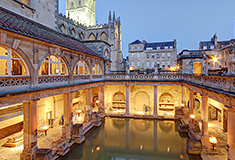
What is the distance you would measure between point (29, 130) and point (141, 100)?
18108mm

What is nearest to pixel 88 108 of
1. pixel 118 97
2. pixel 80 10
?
pixel 118 97

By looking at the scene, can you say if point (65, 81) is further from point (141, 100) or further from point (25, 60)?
point (141, 100)

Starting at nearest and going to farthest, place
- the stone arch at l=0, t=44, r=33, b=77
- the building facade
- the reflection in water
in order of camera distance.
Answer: the stone arch at l=0, t=44, r=33, b=77
the reflection in water
the building facade

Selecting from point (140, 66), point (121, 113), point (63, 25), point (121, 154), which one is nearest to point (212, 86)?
point (121, 154)

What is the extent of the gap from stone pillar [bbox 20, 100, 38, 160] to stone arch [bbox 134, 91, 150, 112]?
57.3 feet

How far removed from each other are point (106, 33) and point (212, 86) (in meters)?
37.7

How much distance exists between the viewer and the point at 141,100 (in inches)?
986

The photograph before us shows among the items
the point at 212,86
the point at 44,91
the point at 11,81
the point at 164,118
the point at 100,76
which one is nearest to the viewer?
the point at 11,81

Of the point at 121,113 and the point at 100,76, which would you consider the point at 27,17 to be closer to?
the point at 100,76

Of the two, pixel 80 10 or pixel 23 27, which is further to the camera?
pixel 80 10

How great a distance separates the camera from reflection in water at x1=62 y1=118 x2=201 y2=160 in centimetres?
1223

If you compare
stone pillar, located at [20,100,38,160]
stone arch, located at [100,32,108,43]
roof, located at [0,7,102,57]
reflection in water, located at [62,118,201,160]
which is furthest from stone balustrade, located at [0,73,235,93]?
stone arch, located at [100,32,108,43]

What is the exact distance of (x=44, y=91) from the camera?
36.0 ft

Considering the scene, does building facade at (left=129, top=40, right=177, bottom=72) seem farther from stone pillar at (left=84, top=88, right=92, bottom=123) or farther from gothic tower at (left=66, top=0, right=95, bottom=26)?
stone pillar at (left=84, top=88, right=92, bottom=123)
